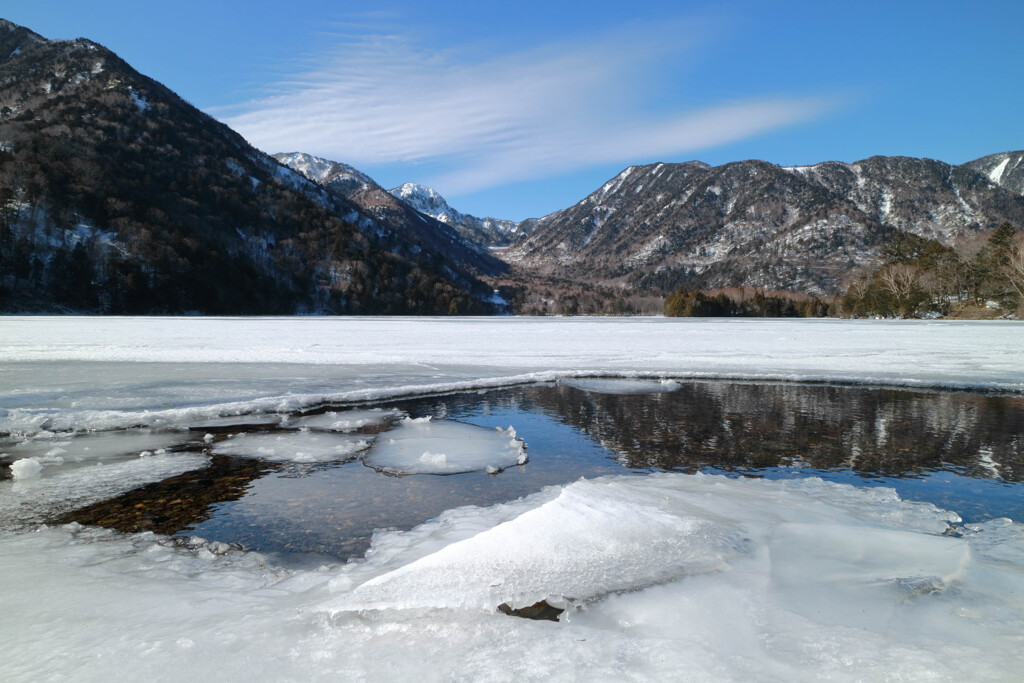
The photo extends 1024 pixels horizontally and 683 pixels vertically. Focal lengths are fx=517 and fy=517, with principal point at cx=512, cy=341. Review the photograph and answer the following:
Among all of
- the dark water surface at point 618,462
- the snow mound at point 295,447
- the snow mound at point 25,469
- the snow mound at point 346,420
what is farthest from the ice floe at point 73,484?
the snow mound at point 346,420

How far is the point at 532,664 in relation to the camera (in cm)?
286

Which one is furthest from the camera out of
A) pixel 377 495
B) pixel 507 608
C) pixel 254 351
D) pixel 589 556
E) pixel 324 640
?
pixel 254 351

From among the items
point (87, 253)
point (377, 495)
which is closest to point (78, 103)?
point (87, 253)

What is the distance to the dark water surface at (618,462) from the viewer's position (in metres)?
5.45

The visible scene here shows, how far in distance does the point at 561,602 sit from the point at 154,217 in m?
128

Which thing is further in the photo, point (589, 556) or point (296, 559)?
point (296, 559)

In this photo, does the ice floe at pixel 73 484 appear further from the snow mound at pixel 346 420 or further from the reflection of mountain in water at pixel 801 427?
the reflection of mountain in water at pixel 801 427

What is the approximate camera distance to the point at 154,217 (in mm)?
104938

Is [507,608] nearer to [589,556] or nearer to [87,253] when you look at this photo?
[589,556]

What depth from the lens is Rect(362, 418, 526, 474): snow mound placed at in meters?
7.45

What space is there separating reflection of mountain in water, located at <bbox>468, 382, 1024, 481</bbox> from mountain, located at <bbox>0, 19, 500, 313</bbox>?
330 feet

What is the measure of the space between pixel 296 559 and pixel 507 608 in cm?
209

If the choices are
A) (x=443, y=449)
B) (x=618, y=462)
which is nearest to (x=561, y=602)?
(x=618, y=462)

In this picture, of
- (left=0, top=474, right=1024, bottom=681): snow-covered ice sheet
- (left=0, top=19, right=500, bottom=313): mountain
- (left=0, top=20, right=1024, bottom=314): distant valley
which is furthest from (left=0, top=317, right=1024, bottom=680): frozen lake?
(left=0, top=20, right=1024, bottom=314): distant valley
